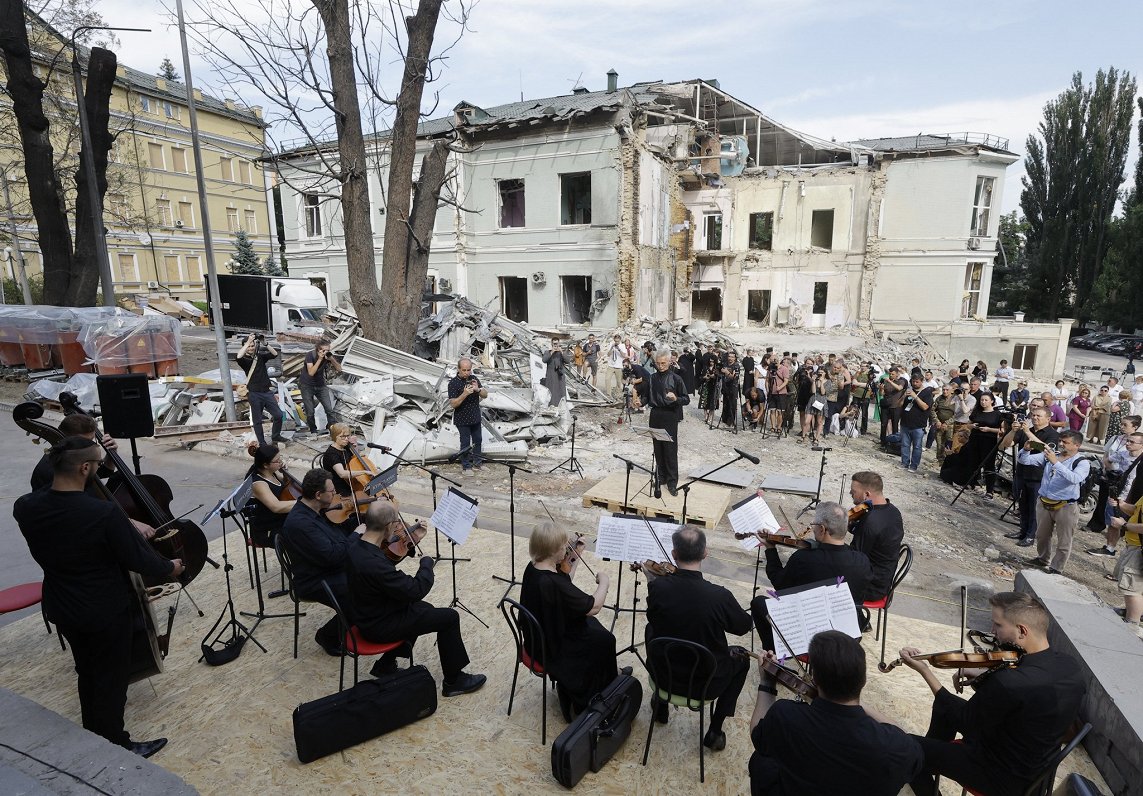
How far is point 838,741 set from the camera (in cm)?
259

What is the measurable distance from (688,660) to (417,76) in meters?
12.3

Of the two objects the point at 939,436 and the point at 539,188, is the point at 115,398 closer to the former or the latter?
the point at 939,436

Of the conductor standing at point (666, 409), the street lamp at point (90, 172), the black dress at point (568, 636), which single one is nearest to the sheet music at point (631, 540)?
the black dress at point (568, 636)

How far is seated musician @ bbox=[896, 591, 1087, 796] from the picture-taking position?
288 centimetres

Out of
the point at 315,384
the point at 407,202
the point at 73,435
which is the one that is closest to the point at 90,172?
the point at 407,202

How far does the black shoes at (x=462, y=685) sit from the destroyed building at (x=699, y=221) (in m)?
19.0

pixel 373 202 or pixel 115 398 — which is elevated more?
pixel 373 202

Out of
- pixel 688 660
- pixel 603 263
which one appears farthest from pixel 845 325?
pixel 688 660

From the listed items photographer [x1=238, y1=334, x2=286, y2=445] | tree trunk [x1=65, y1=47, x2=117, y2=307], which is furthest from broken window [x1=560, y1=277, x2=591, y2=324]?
photographer [x1=238, y1=334, x2=286, y2=445]

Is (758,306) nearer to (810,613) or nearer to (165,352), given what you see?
(165,352)

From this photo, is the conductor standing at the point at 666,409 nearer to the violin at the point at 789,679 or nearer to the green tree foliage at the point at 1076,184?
the violin at the point at 789,679

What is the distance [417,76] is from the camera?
12156 millimetres

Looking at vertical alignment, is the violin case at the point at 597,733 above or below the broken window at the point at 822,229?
below

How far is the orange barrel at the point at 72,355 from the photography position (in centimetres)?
1634
